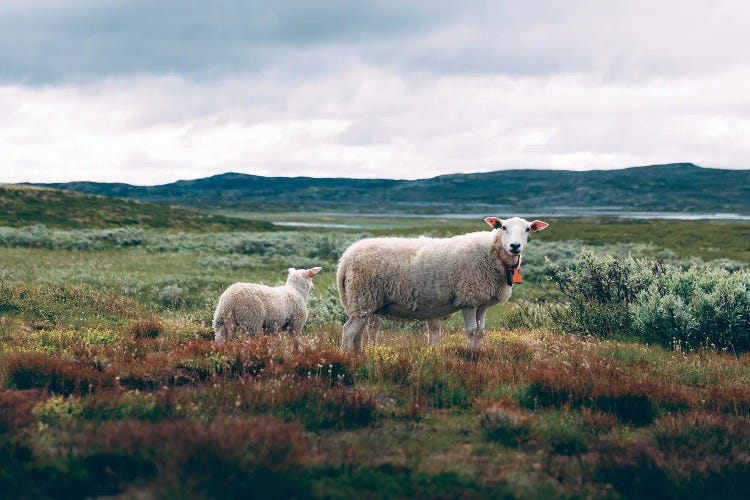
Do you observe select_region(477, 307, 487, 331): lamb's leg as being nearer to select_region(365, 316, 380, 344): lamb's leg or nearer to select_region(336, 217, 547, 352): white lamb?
select_region(336, 217, 547, 352): white lamb

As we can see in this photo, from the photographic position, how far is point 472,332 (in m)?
9.23

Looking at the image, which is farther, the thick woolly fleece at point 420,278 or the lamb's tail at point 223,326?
the lamb's tail at point 223,326

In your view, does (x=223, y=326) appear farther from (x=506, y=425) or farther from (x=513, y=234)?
(x=506, y=425)

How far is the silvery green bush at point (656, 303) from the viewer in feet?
36.1

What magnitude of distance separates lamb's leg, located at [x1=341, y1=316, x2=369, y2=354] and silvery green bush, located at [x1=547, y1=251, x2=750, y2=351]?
568 cm

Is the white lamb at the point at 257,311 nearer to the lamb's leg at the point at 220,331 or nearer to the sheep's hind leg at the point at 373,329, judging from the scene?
the lamb's leg at the point at 220,331

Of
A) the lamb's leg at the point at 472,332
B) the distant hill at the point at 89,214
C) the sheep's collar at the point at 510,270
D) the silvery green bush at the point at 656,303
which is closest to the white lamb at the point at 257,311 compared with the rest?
the lamb's leg at the point at 472,332

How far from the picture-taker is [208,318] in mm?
13289

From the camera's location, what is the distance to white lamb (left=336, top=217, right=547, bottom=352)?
9344 millimetres

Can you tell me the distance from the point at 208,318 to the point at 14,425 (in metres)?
8.28

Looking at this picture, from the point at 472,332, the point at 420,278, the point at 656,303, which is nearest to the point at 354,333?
the point at 420,278

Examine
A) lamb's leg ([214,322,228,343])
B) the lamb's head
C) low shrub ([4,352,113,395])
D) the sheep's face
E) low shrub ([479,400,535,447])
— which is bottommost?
lamb's leg ([214,322,228,343])

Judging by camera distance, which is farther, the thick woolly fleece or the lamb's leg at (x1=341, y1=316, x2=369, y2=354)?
the thick woolly fleece

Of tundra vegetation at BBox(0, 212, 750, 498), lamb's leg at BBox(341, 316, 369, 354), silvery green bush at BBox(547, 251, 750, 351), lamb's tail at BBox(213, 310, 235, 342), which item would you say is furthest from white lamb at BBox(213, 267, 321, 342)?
silvery green bush at BBox(547, 251, 750, 351)
